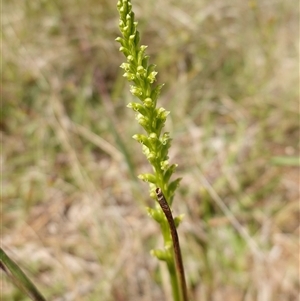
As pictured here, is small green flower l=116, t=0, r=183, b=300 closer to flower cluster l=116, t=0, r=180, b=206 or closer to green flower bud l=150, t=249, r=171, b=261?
flower cluster l=116, t=0, r=180, b=206

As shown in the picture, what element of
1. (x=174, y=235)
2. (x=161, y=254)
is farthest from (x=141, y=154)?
(x=174, y=235)

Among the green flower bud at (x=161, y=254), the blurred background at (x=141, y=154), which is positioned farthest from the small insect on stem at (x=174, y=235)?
the blurred background at (x=141, y=154)

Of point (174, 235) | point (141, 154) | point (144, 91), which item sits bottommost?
point (174, 235)

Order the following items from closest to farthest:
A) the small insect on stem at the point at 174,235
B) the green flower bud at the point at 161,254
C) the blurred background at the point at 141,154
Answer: the small insect on stem at the point at 174,235, the green flower bud at the point at 161,254, the blurred background at the point at 141,154

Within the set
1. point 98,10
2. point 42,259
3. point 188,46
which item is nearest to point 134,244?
point 42,259

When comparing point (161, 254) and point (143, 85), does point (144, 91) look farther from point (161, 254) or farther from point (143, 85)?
point (161, 254)

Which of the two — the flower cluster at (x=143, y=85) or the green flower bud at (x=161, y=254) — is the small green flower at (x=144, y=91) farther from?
the green flower bud at (x=161, y=254)

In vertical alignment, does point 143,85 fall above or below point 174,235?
above

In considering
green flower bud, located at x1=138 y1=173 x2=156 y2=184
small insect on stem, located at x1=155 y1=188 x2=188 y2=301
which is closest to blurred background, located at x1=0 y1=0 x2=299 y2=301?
small insect on stem, located at x1=155 y1=188 x2=188 y2=301

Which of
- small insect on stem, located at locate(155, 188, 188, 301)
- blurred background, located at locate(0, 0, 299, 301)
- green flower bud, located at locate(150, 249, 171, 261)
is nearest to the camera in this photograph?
small insect on stem, located at locate(155, 188, 188, 301)
